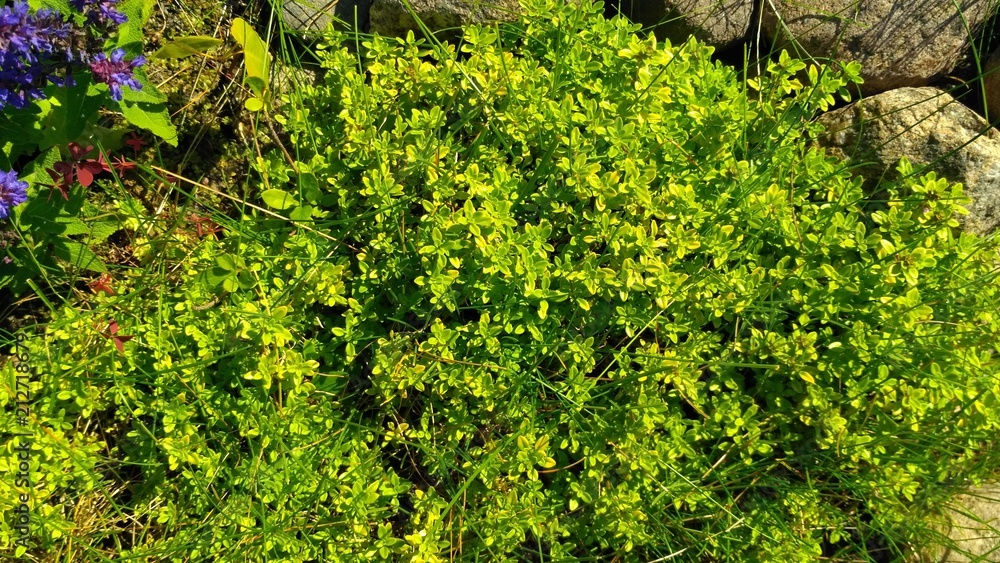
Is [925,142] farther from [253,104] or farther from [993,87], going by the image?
[253,104]

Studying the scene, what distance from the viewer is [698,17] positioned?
9.09 ft

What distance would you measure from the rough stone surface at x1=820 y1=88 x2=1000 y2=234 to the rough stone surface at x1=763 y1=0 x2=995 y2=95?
195 mm

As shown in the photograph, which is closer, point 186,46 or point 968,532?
point 186,46

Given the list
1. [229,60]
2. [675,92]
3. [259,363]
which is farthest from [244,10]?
[675,92]

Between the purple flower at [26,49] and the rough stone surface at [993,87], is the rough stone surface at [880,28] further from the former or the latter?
the purple flower at [26,49]

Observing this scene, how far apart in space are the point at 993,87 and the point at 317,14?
292 cm

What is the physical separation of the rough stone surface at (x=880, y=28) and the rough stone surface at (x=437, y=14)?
1121 mm

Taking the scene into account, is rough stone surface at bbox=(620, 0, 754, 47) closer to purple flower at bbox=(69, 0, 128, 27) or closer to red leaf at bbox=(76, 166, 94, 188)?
purple flower at bbox=(69, 0, 128, 27)

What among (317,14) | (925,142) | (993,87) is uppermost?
(993,87)

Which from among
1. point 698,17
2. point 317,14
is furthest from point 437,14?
point 698,17

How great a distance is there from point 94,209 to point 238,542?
1289 mm

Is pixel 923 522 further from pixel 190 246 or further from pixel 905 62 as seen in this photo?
pixel 190 246

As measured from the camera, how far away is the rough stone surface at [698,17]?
2.76 m

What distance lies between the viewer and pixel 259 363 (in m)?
2.07
